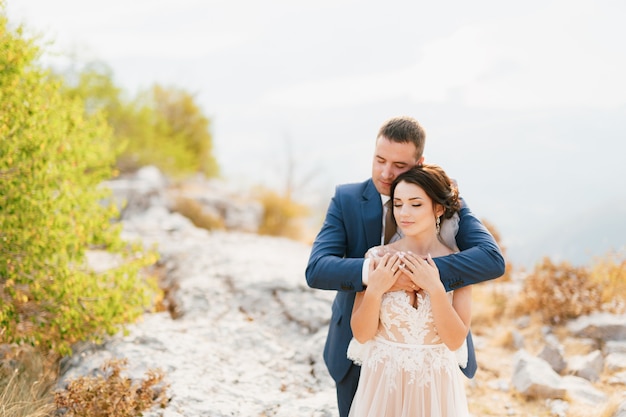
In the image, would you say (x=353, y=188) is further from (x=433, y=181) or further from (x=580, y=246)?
(x=580, y=246)

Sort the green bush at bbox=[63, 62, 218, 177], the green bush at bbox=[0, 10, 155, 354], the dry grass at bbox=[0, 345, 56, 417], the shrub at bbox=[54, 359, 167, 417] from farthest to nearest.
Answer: the green bush at bbox=[63, 62, 218, 177] → the green bush at bbox=[0, 10, 155, 354] → the dry grass at bbox=[0, 345, 56, 417] → the shrub at bbox=[54, 359, 167, 417]

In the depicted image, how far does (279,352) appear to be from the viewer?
6.12 m

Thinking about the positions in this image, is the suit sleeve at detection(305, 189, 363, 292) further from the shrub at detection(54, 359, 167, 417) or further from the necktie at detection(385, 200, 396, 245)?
the shrub at detection(54, 359, 167, 417)

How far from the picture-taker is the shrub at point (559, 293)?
25.9ft

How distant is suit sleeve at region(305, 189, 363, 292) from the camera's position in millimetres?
3180

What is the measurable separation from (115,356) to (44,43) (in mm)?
3210

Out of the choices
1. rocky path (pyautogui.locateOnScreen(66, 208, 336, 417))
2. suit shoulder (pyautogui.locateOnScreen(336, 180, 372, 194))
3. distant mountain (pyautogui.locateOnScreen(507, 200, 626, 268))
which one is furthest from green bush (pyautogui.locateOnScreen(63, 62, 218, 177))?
suit shoulder (pyautogui.locateOnScreen(336, 180, 372, 194))

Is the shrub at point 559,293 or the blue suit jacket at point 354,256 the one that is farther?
the shrub at point 559,293

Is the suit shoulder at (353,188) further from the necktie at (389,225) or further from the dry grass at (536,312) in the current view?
the dry grass at (536,312)

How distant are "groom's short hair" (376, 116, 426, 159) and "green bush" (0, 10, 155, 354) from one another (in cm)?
322

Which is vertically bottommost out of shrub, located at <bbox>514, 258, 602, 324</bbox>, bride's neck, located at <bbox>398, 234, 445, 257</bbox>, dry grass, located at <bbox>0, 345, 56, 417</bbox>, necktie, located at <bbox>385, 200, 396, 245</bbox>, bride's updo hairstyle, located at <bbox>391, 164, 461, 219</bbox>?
dry grass, located at <bbox>0, 345, 56, 417</bbox>

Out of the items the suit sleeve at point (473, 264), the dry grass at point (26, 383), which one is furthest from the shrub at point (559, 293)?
the dry grass at point (26, 383)

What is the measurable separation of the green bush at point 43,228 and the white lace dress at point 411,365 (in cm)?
325

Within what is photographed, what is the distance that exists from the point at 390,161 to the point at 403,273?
72cm
